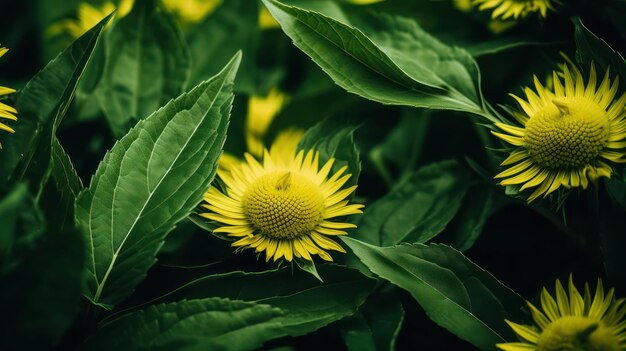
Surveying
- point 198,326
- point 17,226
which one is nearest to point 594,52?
point 198,326

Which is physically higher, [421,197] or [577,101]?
[577,101]

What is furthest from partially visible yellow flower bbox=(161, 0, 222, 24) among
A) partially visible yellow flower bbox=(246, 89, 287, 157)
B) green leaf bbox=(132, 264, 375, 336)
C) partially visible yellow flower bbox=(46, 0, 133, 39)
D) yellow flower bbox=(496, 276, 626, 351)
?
yellow flower bbox=(496, 276, 626, 351)

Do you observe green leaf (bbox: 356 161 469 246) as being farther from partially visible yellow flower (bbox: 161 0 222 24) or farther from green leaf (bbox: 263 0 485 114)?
partially visible yellow flower (bbox: 161 0 222 24)

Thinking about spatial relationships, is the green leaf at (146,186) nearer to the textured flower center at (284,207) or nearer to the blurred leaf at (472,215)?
the textured flower center at (284,207)

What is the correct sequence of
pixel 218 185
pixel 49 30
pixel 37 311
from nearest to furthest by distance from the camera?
1. pixel 37 311
2. pixel 218 185
3. pixel 49 30

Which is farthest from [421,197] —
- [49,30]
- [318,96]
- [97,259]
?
[49,30]

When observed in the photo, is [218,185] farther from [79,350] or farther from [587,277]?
[587,277]

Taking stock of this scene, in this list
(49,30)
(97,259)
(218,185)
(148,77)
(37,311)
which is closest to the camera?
(37,311)
